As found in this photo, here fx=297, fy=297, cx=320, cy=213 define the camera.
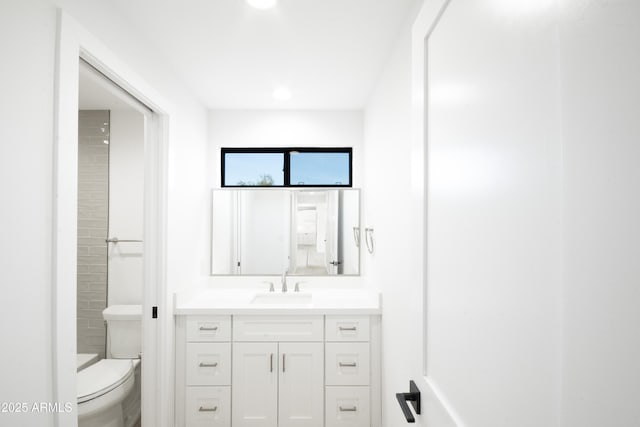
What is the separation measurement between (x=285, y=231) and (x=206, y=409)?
1.44 meters

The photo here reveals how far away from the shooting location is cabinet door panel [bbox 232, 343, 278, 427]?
6.53ft

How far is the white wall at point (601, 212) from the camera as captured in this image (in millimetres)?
272

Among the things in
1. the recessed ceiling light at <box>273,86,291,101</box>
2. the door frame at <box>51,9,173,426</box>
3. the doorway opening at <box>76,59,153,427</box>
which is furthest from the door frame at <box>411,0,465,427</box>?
the doorway opening at <box>76,59,153,427</box>

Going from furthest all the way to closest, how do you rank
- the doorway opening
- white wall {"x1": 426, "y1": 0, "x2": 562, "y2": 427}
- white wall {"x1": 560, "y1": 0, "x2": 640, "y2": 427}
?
the doorway opening, white wall {"x1": 426, "y1": 0, "x2": 562, "y2": 427}, white wall {"x1": 560, "y1": 0, "x2": 640, "y2": 427}

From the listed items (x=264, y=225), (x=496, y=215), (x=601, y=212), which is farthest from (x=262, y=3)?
(x=264, y=225)

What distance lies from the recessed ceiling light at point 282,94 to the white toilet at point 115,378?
200 centimetres

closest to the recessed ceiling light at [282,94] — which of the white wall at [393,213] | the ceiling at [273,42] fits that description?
the ceiling at [273,42]

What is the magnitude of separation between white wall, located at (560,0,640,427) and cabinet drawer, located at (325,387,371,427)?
6.44ft

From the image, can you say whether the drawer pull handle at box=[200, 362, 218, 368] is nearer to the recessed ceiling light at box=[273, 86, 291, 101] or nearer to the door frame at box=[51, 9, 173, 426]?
the door frame at box=[51, 9, 173, 426]

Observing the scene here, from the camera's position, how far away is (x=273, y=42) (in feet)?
5.42

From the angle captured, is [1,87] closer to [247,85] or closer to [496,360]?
[496,360]

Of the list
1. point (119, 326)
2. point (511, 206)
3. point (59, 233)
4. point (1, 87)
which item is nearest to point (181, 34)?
point (1, 87)

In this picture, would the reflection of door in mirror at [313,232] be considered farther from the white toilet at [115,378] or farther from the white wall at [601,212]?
the white wall at [601,212]

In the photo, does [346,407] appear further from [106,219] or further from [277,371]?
[106,219]
